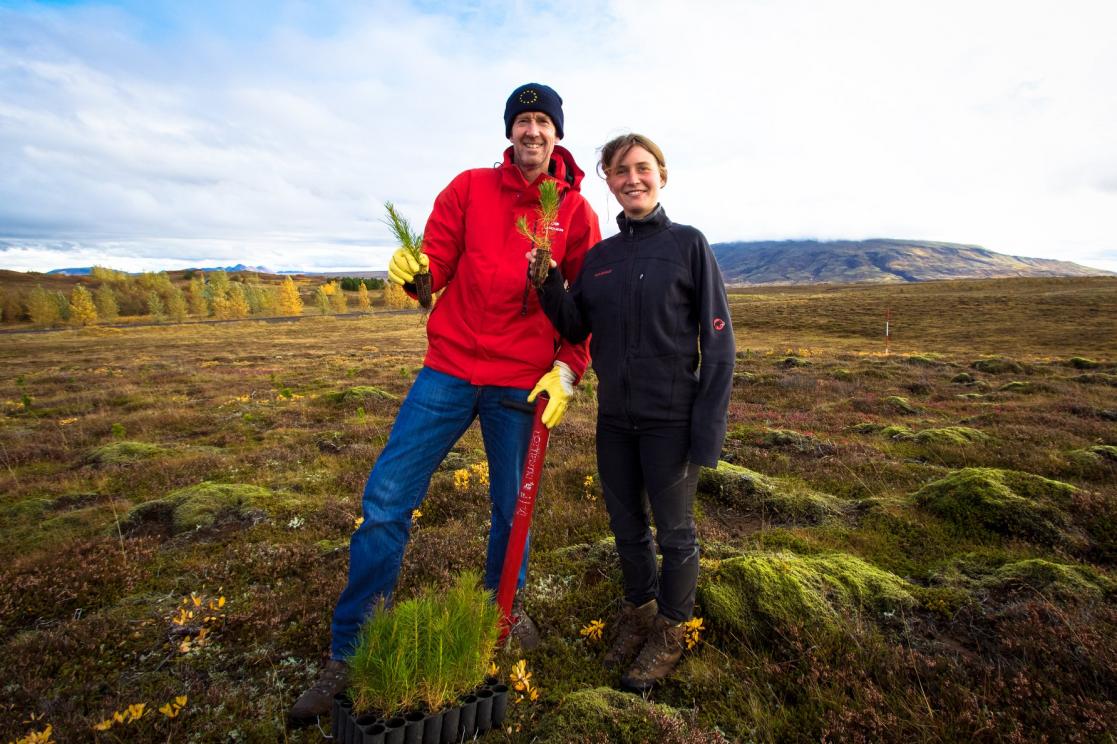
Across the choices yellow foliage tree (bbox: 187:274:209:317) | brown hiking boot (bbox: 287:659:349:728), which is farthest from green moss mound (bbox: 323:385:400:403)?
yellow foliage tree (bbox: 187:274:209:317)

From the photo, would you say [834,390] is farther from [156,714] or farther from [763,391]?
[156,714]

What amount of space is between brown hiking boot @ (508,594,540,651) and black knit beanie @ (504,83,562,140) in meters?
3.59

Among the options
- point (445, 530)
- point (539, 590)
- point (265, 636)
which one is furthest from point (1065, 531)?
point (265, 636)

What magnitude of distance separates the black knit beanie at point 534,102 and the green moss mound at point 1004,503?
6.03 m

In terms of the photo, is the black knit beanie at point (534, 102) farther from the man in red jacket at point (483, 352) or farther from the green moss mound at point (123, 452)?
the green moss mound at point (123, 452)

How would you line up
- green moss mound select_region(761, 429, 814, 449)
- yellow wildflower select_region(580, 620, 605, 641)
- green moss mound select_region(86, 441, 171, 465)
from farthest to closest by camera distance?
1. green moss mound select_region(86, 441, 171, 465)
2. green moss mound select_region(761, 429, 814, 449)
3. yellow wildflower select_region(580, 620, 605, 641)

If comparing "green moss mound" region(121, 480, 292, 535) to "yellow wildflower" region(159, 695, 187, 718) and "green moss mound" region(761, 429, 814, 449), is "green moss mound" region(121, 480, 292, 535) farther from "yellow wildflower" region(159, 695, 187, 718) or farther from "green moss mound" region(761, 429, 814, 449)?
"green moss mound" region(761, 429, 814, 449)

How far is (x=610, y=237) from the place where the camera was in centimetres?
385

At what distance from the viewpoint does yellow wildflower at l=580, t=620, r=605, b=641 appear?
407 centimetres

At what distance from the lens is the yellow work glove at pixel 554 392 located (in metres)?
3.70

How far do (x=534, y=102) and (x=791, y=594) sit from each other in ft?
13.5

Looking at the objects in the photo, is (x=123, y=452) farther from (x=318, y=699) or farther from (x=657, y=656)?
(x=657, y=656)

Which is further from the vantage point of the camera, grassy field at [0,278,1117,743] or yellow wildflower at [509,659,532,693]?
yellow wildflower at [509,659,532,693]

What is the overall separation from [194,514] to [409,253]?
5.29 metres
